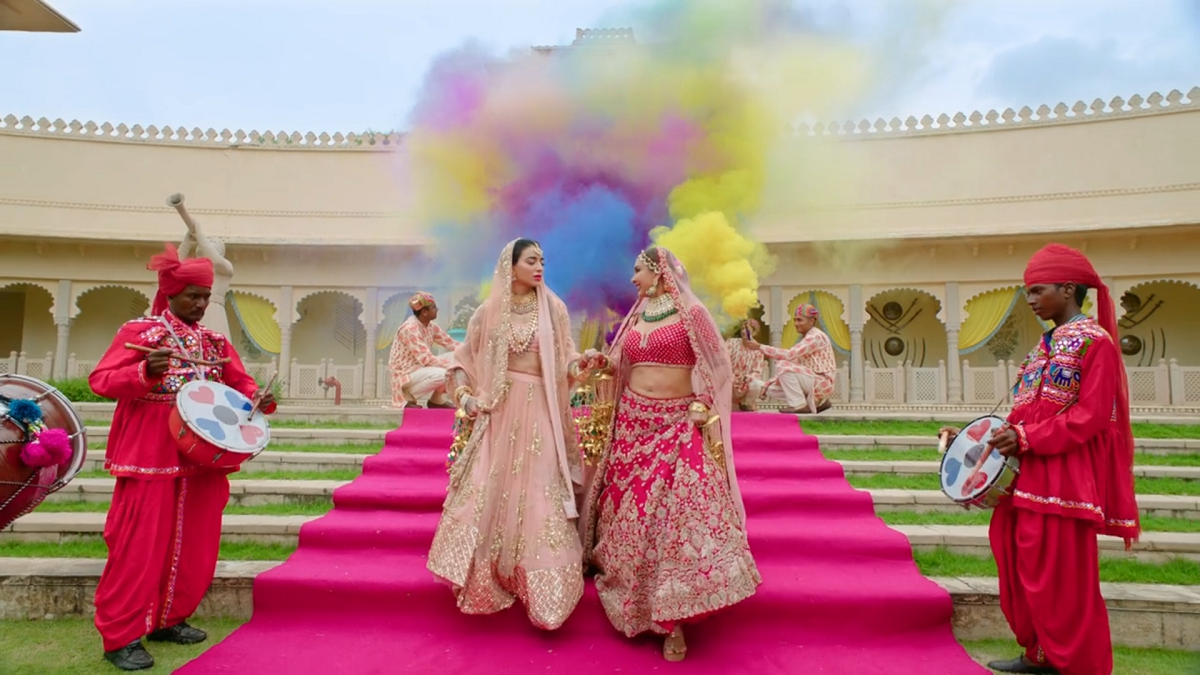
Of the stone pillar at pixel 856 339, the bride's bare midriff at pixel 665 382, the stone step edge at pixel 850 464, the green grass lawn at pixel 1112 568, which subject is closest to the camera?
the bride's bare midriff at pixel 665 382

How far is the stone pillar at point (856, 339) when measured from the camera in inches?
551

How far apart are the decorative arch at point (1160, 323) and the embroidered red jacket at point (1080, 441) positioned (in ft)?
47.6

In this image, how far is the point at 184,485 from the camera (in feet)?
10.6

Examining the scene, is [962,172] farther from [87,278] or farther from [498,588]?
[87,278]

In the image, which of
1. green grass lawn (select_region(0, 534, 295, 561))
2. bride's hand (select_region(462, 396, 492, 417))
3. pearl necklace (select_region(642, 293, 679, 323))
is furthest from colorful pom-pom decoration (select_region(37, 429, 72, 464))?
pearl necklace (select_region(642, 293, 679, 323))

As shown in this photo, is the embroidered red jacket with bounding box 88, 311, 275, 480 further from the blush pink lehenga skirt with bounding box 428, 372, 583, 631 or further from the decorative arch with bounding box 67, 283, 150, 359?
the decorative arch with bounding box 67, 283, 150, 359

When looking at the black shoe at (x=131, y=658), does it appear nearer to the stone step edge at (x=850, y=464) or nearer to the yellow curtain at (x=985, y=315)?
the stone step edge at (x=850, y=464)

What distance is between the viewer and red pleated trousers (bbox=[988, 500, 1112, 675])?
2.76 m

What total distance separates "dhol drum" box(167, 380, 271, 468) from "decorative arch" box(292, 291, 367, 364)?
14.7 metres

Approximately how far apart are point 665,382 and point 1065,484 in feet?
5.63

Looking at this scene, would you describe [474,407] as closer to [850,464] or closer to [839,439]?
[850,464]

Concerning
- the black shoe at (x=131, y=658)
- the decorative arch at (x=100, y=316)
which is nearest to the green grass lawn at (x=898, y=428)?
the black shoe at (x=131, y=658)

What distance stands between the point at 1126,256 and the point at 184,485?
16.1m

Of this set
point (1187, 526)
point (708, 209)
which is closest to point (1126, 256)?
point (708, 209)
